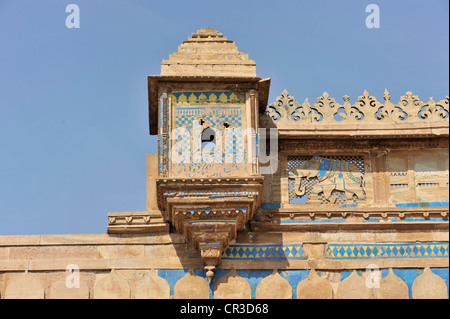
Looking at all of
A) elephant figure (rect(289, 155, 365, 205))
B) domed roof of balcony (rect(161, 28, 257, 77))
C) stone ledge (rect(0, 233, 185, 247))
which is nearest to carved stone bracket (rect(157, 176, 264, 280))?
stone ledge (rect(0, 233, 185, 247))

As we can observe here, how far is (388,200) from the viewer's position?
13680 millimetres

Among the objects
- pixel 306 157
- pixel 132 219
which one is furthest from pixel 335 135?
pixel 132 219

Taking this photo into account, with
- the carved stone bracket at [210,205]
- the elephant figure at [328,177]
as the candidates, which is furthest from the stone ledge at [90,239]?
the elephant figure at [328,177]

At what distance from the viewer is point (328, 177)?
13836 millimetres

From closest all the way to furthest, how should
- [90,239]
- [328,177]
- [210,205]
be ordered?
[210,205] < [90,239] < [328,177]

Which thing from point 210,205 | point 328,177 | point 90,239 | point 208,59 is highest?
point 208,59

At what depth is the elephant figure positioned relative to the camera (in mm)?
13766

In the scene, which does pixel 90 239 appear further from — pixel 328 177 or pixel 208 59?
pixel 328 177

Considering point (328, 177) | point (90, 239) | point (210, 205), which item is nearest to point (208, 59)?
point (210, 205)

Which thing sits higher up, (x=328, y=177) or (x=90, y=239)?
(x=328, y=177)

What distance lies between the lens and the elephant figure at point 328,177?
1377cm

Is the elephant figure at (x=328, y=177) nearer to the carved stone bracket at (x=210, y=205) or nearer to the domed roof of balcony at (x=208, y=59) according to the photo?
the carved stone bracket at (x=210, y=205)

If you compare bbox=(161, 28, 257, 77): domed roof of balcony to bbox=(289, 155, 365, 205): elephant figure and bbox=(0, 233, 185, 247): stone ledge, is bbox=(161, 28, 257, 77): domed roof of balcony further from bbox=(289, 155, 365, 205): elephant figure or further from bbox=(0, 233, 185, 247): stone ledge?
bbox=(0, 233, 185, 247): stone ledge

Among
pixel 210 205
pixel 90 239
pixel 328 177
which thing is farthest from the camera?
pixel 328 177
